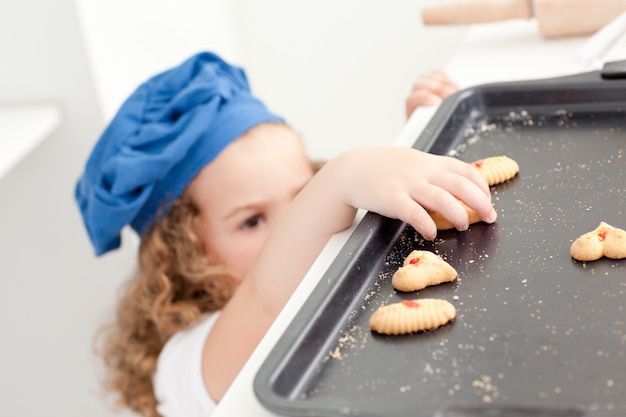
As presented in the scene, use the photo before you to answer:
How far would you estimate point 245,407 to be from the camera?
0.60 meters

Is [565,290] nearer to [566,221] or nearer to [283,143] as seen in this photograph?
[566,221]

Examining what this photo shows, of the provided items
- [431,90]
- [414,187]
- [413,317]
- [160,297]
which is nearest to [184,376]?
[160,297]

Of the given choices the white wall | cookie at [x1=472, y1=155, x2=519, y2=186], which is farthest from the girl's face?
cookie at [x1=472, y1=155, x2=519, y2=186]

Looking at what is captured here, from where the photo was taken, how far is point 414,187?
30.9 inches

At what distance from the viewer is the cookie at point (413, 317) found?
0.62 m

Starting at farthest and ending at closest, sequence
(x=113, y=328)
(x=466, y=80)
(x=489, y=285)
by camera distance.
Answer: (x=113, y=328)
(x=466, y=80)
(x=489, y=285)

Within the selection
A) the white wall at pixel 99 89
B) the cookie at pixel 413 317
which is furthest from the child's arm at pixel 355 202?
the white wall at pixel 99 89

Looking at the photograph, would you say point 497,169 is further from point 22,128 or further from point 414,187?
point 22,128

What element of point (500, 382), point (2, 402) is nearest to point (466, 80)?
point (500, 382)

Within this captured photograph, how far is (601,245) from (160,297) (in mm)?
858

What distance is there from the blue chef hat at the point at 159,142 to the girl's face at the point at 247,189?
2 centimetres

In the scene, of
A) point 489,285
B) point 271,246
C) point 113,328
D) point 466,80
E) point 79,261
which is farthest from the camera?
point 79,261

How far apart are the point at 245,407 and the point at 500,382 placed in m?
0.15

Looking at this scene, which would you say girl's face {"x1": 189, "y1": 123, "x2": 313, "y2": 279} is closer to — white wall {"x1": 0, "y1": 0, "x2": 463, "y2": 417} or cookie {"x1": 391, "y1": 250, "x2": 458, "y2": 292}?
white wall {"x1": 0, "y1": 0, "x2": 463, "y2": 417}
